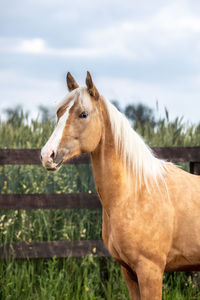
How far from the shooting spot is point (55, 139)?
99.2 inches

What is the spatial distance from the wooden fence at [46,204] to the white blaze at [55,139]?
2137 mm

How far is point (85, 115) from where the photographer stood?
263 centimetres

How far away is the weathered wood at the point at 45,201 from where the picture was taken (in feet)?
15.3

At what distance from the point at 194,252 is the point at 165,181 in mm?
571

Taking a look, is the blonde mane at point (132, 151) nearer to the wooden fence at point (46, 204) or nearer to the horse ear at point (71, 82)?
the horse ear at point (71, 82)

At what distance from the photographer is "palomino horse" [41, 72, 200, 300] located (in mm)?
2627

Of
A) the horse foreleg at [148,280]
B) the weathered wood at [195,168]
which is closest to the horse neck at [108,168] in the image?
the horse foreleg at [148,280]

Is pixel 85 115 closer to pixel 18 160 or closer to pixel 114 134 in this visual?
pixel 114 134

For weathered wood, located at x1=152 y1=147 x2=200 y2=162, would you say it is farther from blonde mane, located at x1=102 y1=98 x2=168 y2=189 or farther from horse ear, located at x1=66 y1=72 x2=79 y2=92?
horse ear, located at x1=66 y1=72 x2=79 y2=92

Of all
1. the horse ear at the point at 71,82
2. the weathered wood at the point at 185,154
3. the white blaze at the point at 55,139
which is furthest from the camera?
the weathered wood at the point at 185,154

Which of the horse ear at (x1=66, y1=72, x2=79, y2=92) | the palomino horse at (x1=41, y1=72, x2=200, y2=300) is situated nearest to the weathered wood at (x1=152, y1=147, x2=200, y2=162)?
the palomino horse at (x1=41, y1=72, x2=200, y2=300)

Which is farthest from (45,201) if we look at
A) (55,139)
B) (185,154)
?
(55,139)

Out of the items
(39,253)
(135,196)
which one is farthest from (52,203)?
(135,196)

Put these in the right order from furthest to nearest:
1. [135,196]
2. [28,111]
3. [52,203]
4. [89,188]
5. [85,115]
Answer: [28,111] < [89,188] < [52,203] < [135,196] < [85,115]
